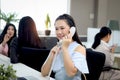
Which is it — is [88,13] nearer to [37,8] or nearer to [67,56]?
[37,8]

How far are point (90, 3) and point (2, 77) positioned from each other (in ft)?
17.8

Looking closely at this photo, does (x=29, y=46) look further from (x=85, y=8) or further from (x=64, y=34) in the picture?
(x=85, y=8)

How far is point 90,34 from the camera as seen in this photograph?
4824mm

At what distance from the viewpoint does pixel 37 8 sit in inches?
230

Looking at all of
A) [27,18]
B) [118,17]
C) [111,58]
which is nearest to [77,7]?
[118,17]

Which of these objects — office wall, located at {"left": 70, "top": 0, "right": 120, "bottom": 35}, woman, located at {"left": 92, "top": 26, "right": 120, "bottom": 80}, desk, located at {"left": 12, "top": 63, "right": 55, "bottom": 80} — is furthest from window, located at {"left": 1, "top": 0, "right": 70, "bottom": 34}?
desk, located at {"left": 12, "top": 63, "right": 55, "bottom": 80}

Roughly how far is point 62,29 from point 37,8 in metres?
4.10

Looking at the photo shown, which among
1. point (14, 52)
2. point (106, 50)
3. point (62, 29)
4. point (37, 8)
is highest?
point (37, 8)

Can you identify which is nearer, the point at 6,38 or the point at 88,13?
the point at 6,38

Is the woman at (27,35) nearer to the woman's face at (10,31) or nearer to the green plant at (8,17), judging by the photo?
the woman's face at (10,31)

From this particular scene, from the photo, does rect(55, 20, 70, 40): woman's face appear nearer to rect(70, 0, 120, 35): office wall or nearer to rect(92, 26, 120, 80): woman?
rect(92, 26, 120, 80): woman

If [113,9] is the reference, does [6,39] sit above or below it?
below

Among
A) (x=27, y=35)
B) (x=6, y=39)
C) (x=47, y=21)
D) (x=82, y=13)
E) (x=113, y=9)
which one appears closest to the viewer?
(x=27, y=35)

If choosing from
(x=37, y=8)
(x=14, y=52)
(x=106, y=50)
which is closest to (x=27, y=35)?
(x=14, y=52)
